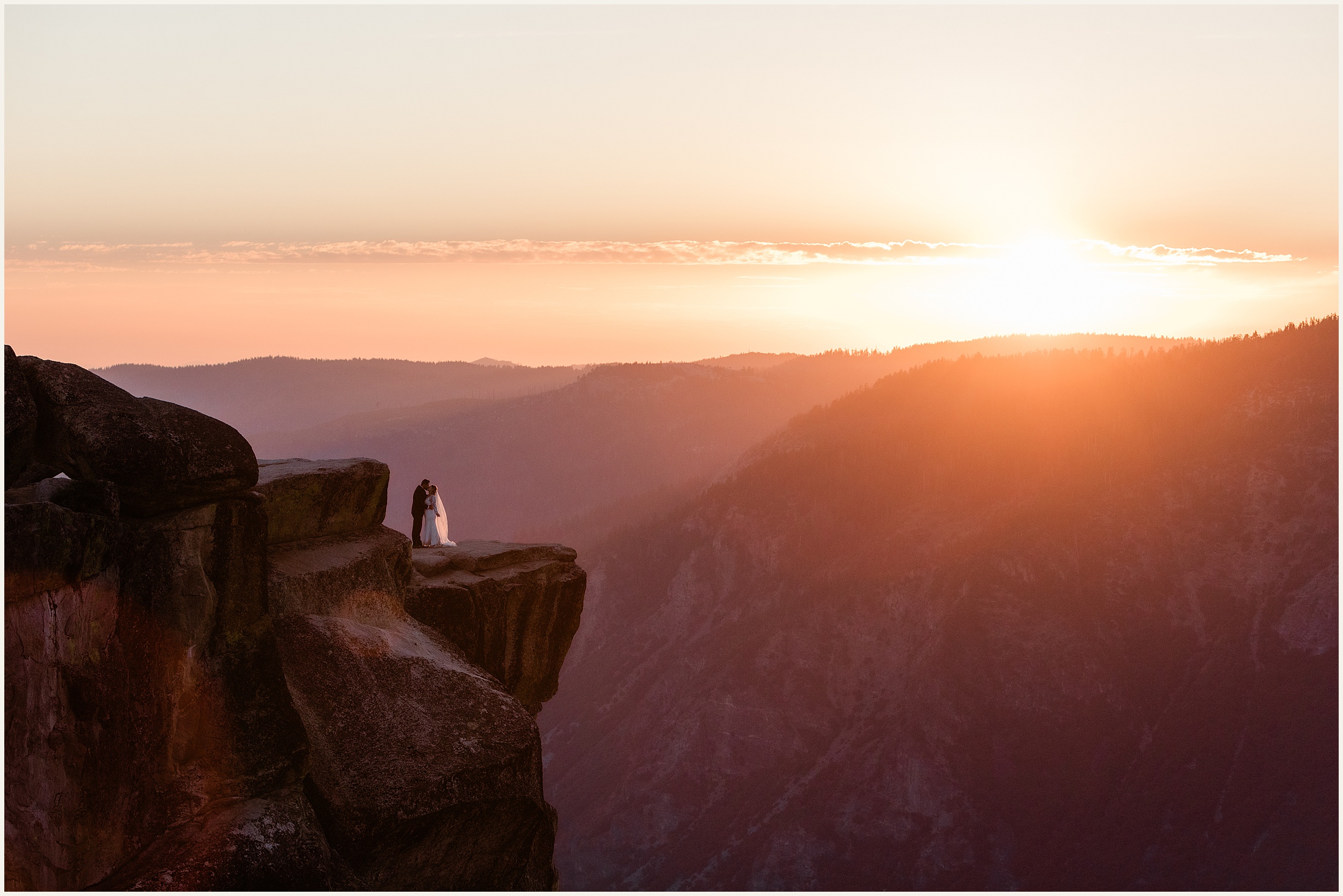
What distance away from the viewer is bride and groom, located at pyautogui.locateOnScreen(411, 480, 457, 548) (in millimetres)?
29031

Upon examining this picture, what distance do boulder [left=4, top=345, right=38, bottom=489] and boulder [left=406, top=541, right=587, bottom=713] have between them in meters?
8.85

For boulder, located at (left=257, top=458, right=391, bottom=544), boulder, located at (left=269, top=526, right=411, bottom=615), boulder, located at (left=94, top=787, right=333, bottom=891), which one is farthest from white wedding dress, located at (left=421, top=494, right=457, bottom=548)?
boulder, located at (left=94, top=787, right=333, bottom=891)

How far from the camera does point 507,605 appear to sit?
26.1 m

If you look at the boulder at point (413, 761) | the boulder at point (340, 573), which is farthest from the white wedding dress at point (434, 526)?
the boulder at point (413, 761)

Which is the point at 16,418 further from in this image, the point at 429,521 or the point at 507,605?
the point at 429,521

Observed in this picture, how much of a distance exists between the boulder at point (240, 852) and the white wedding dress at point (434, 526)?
1199 cm

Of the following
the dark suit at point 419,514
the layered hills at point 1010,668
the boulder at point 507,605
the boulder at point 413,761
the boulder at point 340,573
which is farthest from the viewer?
the layered hills at point 1010,668

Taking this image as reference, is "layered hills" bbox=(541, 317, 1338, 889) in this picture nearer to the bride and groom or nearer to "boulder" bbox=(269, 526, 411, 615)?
the bride and groom

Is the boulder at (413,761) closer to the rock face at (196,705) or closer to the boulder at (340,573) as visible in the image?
the rock face at (196,705)

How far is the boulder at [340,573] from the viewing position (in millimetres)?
20516

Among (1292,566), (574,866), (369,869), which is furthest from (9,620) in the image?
(1292,566)

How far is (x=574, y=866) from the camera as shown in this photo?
104125 mm

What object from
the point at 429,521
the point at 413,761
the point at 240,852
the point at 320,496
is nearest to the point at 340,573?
the point at 320,496

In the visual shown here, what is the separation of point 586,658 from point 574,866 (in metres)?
36.8
